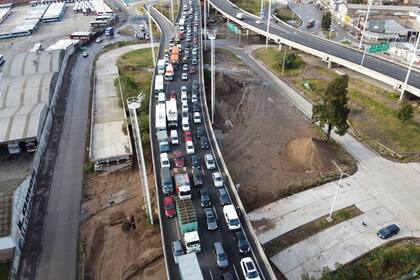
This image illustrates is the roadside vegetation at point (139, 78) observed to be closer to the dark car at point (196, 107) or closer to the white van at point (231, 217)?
the dark car at point (196, 107)

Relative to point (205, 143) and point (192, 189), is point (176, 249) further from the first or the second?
point (205, 143)

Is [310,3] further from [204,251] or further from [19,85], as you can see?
[204,251]

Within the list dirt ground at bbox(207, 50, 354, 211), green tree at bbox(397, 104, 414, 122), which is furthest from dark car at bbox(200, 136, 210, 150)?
green tree at bbox(397, 104, 414, 122)

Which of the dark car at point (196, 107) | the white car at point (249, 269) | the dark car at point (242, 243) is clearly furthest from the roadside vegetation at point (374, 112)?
the white car at point (249, 269)

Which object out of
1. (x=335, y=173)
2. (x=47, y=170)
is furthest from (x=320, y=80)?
(x=47, y=170)

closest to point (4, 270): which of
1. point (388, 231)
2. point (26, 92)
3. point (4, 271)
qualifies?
point (4, 271)
